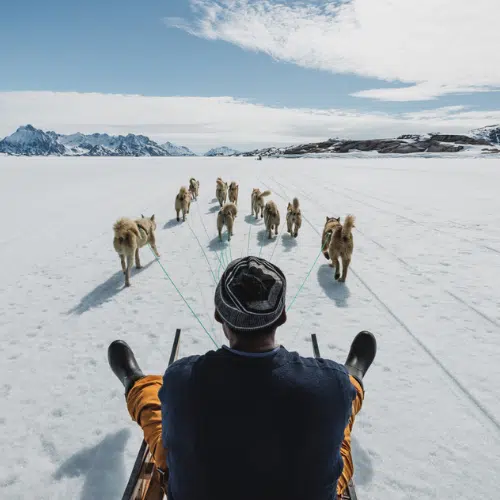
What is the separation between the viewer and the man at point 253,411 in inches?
58.3

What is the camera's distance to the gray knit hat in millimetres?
1604

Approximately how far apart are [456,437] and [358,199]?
14.5 metres

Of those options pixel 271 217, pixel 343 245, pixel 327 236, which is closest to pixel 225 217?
pixel 271 217

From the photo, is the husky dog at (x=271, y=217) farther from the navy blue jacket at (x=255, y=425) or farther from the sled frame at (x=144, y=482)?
the navy blue jacket at (x=255, y=425)

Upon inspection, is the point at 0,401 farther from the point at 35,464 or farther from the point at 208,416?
the point at 208,416

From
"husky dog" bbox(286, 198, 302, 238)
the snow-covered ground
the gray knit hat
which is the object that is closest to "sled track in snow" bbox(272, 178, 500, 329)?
the snow-covered ground

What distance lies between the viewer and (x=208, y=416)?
1508 millimetres

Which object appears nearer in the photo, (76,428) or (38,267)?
(76,428)

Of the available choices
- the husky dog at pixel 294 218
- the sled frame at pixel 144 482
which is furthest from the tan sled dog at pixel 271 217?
the sled frame at pixel 144 482

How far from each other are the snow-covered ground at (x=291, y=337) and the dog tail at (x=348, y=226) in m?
0.95

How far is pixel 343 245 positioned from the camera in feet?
21.9

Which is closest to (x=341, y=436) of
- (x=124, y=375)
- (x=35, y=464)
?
(x=124, y=375)

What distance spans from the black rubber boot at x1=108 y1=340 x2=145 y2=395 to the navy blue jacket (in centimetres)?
160

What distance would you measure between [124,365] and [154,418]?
958mm
